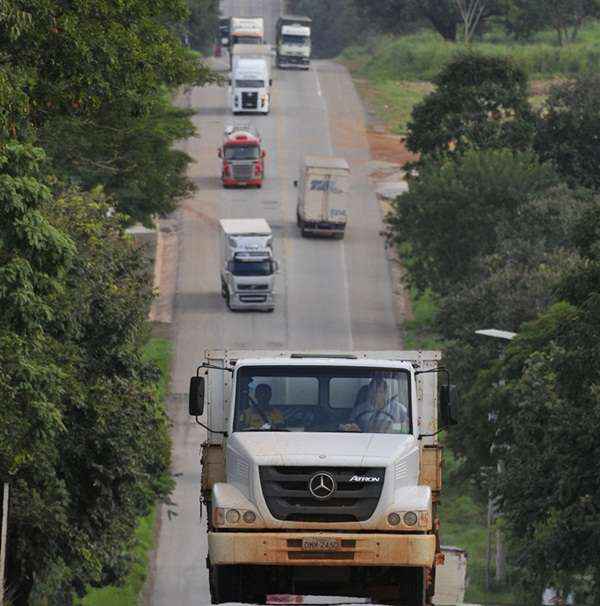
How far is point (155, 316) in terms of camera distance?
267ft

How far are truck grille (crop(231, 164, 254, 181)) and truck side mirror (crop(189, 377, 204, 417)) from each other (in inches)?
2937

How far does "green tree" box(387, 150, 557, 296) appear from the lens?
80.0 metres

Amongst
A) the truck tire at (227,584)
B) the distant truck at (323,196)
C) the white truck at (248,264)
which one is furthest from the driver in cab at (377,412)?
the distant truck at (323,196)

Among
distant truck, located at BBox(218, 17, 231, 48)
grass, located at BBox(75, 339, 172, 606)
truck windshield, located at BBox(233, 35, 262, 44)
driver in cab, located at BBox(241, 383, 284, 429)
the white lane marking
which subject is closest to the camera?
driver in cab, located at BBox(241, 383, 284, 429)

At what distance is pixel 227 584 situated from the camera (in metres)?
25.6

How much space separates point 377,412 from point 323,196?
2520 inches

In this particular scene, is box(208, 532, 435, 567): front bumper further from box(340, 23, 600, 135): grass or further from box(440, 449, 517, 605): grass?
box(340, 23, 600, 135): grass

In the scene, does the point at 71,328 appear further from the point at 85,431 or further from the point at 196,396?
the point at 196,396

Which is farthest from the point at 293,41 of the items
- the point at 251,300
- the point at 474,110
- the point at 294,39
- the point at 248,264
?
the point at 248,264

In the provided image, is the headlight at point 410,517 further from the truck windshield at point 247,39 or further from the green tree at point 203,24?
the green tree at point 203,24

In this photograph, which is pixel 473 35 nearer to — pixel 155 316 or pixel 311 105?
pixel 311 105

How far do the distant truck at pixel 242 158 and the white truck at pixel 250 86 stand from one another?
13.4m

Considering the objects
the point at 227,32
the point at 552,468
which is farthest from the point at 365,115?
the point at 552,468

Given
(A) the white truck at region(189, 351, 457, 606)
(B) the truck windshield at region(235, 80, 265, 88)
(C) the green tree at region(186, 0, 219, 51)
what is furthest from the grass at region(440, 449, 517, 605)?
(C) the green tree at region(186, 0, 219, 51)
